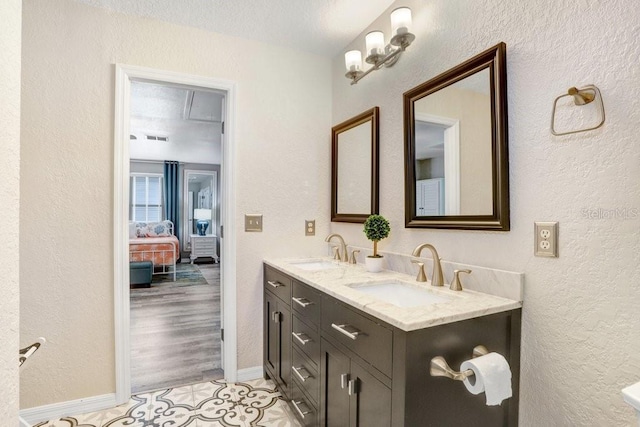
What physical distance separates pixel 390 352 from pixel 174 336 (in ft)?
9.02

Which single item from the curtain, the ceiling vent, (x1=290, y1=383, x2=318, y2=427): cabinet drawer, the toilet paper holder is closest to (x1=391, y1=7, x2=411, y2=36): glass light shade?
the toilet paper holder

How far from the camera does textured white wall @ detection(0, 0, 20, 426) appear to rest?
66 cm

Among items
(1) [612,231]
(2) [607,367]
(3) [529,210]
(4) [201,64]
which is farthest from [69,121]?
(2) [607,367]

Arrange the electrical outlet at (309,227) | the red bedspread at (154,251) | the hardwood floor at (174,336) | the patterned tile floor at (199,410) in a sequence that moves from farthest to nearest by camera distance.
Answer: the red bedspread at (154,251), the electrical outlet at (309,227), the hardwood floor at (174,336), the patterned tile floor at (199,410)

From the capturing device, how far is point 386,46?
2.04 metres

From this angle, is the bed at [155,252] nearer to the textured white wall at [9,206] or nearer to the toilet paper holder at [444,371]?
the textured white wall at [9,206]

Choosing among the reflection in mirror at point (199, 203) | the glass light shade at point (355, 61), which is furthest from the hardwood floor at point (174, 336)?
the reflection in mirror at point (199, 203)

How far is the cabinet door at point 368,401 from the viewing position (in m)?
1.13

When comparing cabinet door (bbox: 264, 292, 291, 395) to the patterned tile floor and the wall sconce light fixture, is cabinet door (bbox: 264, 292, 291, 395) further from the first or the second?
the wall sconce light fixture

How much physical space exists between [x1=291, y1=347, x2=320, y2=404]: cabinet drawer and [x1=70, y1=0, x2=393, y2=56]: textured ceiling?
2032mm

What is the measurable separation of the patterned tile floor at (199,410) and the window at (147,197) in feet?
21.2

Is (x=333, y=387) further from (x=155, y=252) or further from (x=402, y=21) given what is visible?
(x=155, y=252)

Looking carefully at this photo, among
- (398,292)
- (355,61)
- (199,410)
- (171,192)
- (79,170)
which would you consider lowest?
(199,410)

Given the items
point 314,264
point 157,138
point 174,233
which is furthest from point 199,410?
point 174,233
